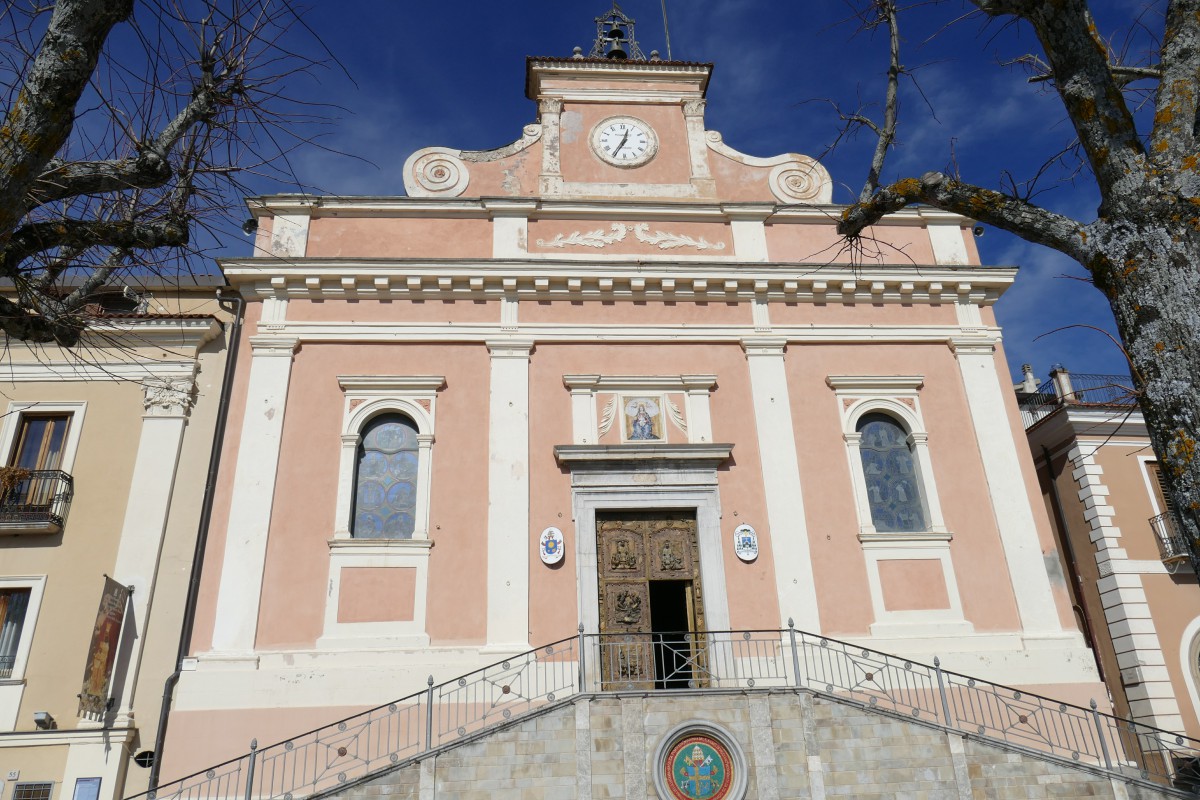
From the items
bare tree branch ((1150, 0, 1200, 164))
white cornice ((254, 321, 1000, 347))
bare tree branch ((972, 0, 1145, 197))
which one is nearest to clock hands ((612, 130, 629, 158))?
white cornice ((254, 321, 1000, 347))

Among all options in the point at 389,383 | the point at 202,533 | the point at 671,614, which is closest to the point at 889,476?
the point at 671,614

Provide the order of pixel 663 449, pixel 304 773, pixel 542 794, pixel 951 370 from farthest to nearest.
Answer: pixel 951 370, pixel 663 449, pixel 304 773, pixel 542 794

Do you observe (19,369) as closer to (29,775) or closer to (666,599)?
(29,775)

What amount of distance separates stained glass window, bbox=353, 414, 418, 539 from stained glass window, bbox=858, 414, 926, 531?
23.2 ft

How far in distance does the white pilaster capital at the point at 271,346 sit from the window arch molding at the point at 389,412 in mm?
996

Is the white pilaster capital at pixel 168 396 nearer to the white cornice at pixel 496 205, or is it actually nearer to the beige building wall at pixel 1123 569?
the white cornice at pixel 496 205

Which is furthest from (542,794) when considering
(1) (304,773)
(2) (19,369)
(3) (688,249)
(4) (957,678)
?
(2) (19,369)

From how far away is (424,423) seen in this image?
45.9 ft

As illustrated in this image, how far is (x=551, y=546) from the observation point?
523 inches

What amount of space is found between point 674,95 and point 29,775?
Result: 587 inches

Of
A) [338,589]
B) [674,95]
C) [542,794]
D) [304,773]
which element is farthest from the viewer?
[674,95]

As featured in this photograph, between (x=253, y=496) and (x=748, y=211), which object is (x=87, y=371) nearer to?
(x=253, y=496)

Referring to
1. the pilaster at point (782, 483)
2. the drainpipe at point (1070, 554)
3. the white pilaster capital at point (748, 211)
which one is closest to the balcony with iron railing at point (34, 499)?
the pilaster at point (782, 483)

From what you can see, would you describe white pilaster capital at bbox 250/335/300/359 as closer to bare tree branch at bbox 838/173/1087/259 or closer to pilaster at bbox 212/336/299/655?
pilaster at bbox 212/336/299/655
